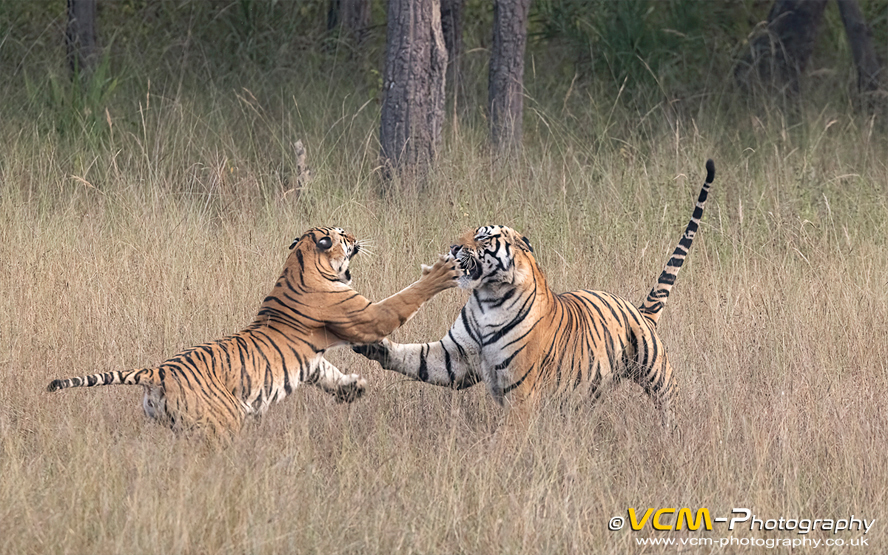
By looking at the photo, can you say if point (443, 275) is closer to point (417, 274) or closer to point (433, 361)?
point (433, 361)

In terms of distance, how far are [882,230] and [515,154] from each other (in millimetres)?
2345

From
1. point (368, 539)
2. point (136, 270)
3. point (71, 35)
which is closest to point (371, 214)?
point (136, 270)

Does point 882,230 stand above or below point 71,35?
below

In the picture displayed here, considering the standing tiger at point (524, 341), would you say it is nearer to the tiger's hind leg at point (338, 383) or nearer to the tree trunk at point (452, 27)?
the tiger's hind leg at point (338, 383)

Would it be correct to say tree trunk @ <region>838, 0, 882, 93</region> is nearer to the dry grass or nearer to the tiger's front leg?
the dry grass

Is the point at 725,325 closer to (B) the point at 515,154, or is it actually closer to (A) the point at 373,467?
(A) the point at 373,467

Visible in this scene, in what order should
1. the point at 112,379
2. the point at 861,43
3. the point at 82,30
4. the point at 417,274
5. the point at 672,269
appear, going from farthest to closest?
the point at 861,43 → the point at 82,30 → the point at 417,274 → the point at 672,269 → the point at 112,379

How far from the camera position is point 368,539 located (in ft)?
9.72

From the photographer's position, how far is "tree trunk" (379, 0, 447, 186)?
22.7 feet

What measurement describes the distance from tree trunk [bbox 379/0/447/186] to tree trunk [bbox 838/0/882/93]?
15.5 ft

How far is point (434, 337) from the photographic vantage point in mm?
4789

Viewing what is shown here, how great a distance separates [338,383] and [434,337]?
946 millimetres

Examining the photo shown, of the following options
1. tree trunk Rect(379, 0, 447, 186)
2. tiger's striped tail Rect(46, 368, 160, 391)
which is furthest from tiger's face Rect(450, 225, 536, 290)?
tree trunk Rect(379, 0, 447, 186)

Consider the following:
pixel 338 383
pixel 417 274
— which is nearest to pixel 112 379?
pixel 338 383
